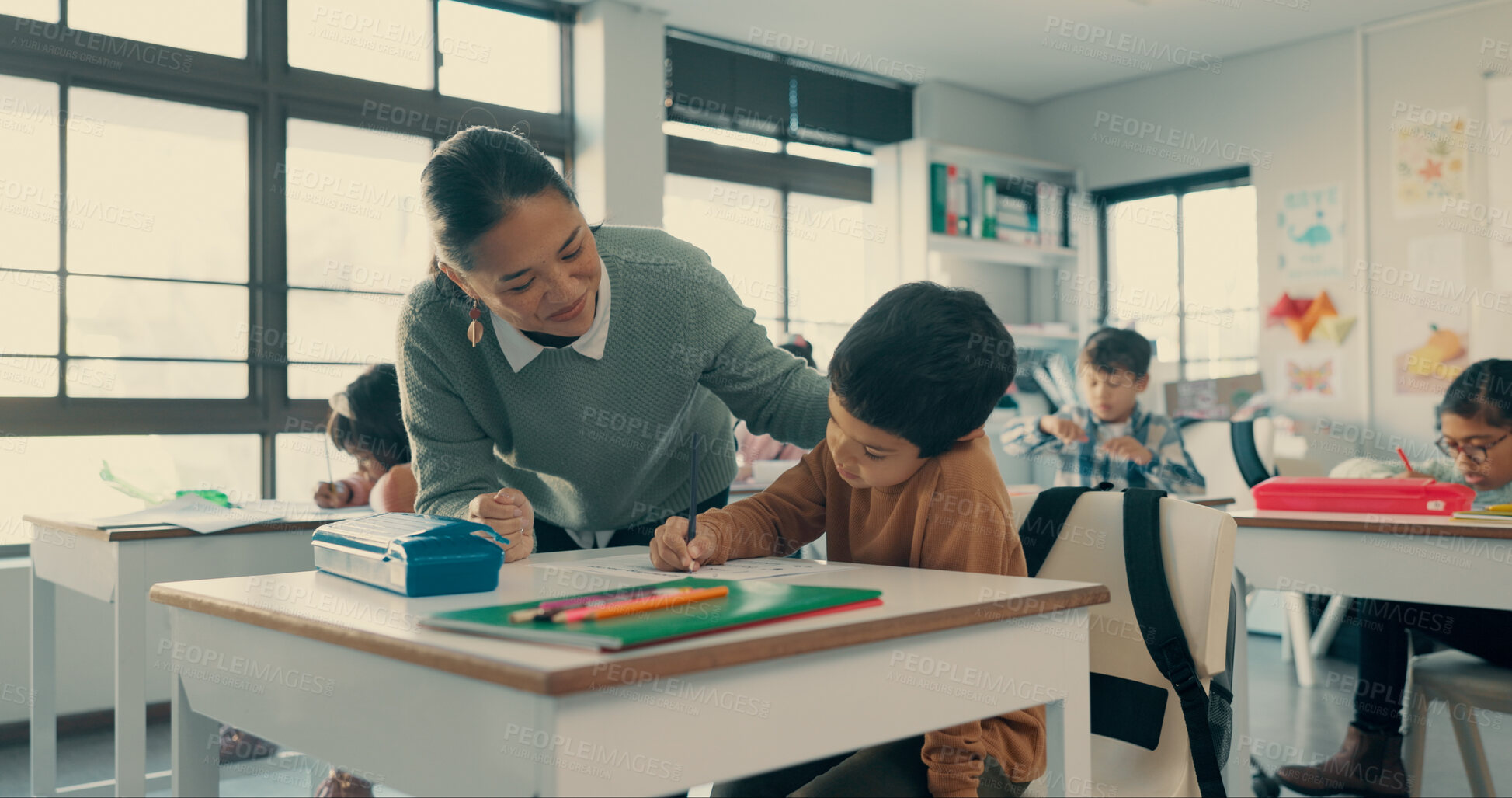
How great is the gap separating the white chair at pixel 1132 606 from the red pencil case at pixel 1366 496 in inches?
38.6

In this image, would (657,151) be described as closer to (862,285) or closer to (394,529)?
(862,285)

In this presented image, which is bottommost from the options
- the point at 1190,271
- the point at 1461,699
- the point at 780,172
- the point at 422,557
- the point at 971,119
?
the point at 1461,699

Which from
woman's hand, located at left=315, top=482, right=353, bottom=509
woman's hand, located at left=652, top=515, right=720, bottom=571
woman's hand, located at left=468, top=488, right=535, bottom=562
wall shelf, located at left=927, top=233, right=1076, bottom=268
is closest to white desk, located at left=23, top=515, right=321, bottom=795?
woman's hand, located at left=315, top=482, right=353, bottom=509

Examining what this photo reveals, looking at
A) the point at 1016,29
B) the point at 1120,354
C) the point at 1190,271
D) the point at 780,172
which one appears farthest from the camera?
the point at 1190,271

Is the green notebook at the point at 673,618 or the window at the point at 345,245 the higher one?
the window at the point at 345,245

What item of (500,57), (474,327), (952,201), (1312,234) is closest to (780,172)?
(952,201)

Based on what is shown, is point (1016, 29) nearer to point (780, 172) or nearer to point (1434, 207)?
point (780, 172)

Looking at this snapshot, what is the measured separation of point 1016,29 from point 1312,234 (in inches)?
62.5

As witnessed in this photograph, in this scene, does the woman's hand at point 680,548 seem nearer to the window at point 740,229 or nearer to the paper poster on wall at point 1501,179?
the window at point 740,229

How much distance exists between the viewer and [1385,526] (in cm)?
180

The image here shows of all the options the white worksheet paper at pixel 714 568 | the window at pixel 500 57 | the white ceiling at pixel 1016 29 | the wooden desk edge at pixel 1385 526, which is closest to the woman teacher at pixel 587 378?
the white worksheet paper at pixel 714 568

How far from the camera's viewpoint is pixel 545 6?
13.6 feet

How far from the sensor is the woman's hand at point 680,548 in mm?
1143

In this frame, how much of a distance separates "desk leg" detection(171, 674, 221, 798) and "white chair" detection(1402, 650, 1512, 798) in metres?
1.90
